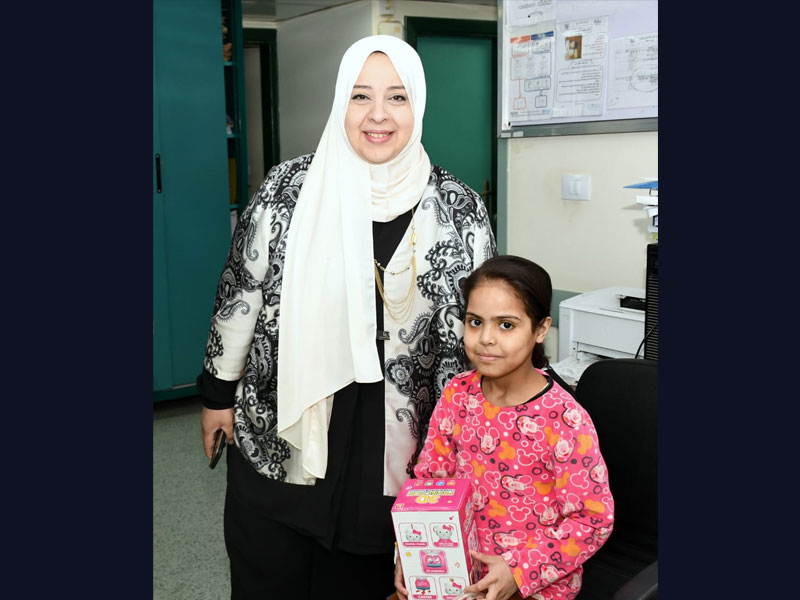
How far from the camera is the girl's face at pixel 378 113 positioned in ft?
4.70

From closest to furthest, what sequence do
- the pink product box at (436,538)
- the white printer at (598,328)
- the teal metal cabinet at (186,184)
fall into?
the pink product box at (436,538)
the white printer at (598,328)
the teal metal cabinet at (186,184)

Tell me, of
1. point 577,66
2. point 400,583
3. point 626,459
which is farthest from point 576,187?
point 400,583

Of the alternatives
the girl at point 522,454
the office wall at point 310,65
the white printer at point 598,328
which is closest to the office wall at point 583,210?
the white printer at point 598,328

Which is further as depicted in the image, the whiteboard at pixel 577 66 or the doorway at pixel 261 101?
the doorway at pixel 261 101

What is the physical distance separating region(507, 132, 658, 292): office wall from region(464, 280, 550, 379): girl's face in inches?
69.5

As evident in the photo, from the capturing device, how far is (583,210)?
10.4 ft

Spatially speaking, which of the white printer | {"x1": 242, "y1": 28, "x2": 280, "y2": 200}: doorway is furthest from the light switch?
{"x1": 242, "y1": 28, "x2": 280, "y2": 200}: doorway

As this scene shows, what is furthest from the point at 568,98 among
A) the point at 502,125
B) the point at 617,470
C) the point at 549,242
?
the point at 617,470

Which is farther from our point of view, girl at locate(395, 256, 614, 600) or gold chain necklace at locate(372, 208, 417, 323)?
gold chain necklace at locate(372, 208, 417, 323)

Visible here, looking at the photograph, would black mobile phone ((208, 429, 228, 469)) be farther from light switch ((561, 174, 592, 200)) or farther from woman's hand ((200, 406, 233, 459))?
light switch ((561, 174, 592, 200))

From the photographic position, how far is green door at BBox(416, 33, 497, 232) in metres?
5.65

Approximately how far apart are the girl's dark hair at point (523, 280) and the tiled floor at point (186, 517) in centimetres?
162

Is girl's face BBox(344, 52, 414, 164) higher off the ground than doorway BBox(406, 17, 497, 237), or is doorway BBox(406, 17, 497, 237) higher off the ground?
doorway BBox(406, 17, 497, 237)

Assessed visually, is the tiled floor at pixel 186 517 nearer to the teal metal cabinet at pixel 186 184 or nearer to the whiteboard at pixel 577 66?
the teal metal cabinet at pixel 186 184
